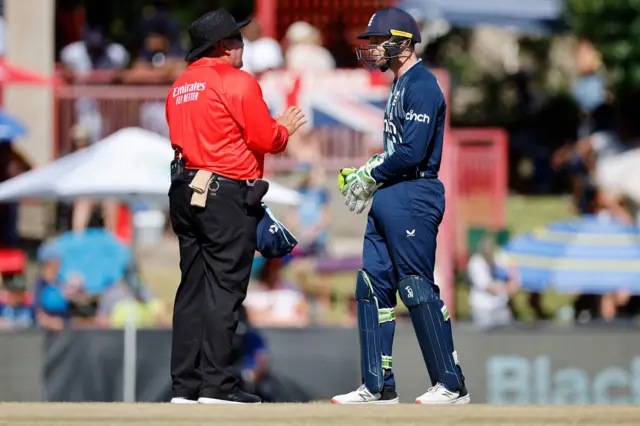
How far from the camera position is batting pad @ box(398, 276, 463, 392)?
7.60 metres

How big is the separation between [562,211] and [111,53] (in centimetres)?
583

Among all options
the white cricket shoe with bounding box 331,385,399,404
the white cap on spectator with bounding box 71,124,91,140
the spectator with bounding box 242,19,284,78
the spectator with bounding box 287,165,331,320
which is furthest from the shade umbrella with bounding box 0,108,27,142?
the white cricket shoe with bounding box 331,385,399,404

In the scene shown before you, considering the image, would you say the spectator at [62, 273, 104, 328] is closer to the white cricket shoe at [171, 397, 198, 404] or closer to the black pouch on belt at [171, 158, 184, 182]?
the white cricket shoe at [171, 397, 198, 404]

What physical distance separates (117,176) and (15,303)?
1.88 m

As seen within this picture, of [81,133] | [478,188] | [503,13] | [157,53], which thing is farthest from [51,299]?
[503,13]

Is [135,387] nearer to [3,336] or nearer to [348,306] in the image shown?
[3,336]

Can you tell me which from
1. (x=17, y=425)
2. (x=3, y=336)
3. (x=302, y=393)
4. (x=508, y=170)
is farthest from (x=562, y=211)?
(x=17, y=425)

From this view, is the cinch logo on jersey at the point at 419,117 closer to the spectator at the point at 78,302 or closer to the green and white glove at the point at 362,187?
the green and white glove at the point at 362,187

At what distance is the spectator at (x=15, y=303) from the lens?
1359 centimetres

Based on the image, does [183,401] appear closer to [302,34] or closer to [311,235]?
[311,235]

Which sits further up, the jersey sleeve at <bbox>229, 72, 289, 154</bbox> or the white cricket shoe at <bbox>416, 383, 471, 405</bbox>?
the jersey sleeve at <bbox>229, 72, 289, 154</bbox>

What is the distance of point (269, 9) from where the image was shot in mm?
18656

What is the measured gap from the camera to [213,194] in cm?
761

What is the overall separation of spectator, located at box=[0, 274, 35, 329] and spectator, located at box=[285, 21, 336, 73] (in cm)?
380
